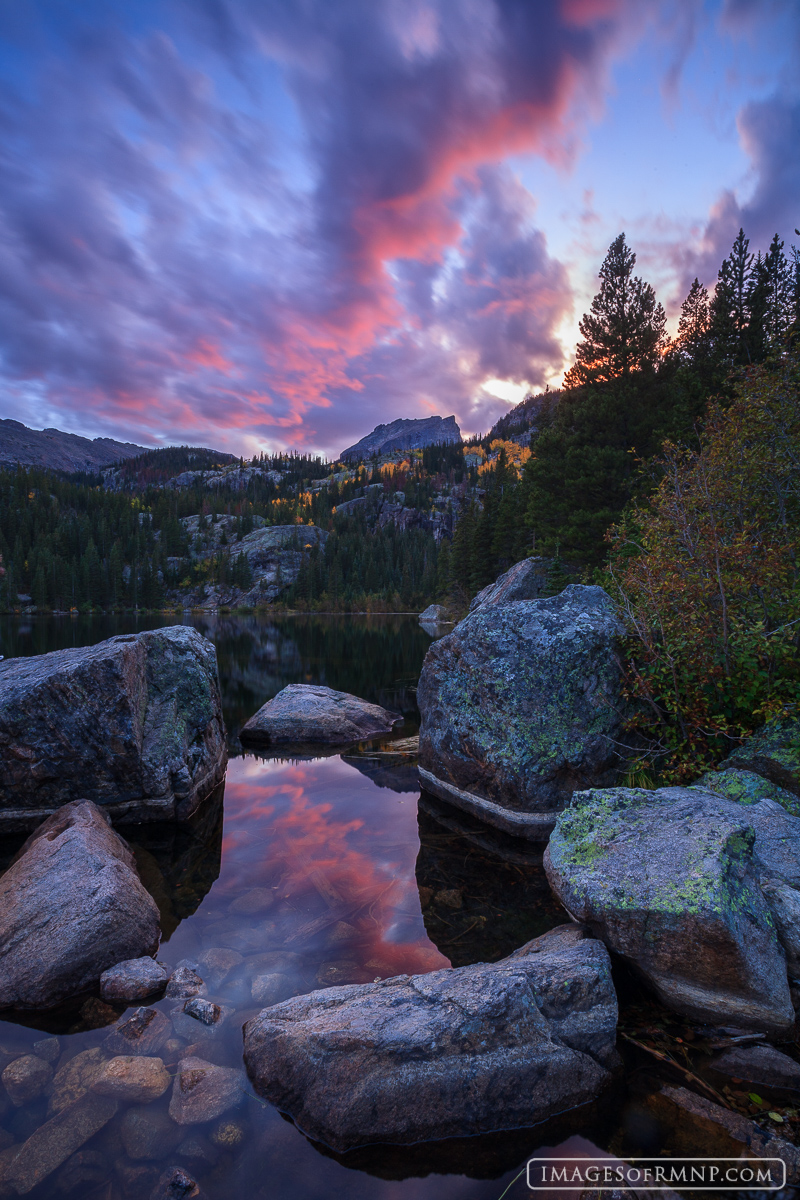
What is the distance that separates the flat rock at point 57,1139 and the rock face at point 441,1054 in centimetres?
111

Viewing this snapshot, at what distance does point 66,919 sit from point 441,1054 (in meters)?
4.09

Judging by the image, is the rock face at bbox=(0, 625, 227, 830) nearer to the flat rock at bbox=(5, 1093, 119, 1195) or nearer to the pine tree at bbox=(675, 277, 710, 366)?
the flat rock at bbox=(5, 1093, 119, 1195)

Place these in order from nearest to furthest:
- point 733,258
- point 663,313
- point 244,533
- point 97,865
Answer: point 97,865, point 663,313, point 733,258, point 244,533

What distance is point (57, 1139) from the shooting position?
3744mm

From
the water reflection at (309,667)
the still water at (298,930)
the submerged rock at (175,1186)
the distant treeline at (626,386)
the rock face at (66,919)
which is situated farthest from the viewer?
the distant treeline at (626,386)

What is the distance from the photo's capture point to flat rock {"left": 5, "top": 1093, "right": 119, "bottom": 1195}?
351 cm

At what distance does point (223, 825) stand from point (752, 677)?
31.1ft

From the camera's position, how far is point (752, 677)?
788 cm

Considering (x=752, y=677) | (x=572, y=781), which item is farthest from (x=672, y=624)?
(x=572, y=781)

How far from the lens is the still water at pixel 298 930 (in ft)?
11.7

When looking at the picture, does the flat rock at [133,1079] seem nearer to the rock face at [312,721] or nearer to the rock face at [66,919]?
the rock face at [66,919]

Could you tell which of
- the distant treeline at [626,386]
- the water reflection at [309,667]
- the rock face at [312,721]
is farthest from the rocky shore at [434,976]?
the distant treeline at [626,386]

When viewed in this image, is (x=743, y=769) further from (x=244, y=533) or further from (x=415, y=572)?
(x=244, y=533)

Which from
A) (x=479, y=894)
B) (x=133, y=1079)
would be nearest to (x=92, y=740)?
(x=133, y=1079)
